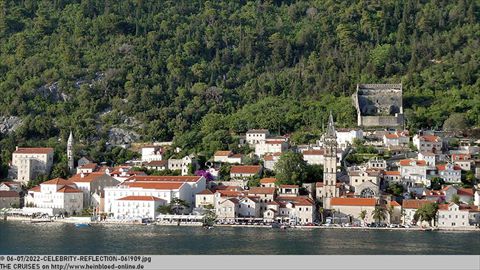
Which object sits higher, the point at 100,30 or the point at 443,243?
the point at 100,30

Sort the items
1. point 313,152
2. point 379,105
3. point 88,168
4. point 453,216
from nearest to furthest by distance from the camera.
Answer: point 453,216
point 313,152
point 88,168
point 379,105

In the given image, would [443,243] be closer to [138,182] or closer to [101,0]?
[138,182]

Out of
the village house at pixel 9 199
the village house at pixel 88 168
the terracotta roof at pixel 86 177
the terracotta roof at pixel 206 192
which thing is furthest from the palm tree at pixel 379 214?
the village house at pixel 9 199

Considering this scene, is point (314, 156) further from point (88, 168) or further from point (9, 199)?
point (9, 199)

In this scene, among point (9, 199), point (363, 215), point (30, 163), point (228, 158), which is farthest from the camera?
point (30, 163)

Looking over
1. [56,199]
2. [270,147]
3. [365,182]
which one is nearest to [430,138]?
[365,182]

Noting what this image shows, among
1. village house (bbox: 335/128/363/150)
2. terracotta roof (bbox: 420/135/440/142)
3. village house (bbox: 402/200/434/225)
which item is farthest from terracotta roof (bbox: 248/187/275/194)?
terracotta roof (bbox: 420/135/440/142)

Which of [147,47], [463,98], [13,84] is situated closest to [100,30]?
[147,47]
